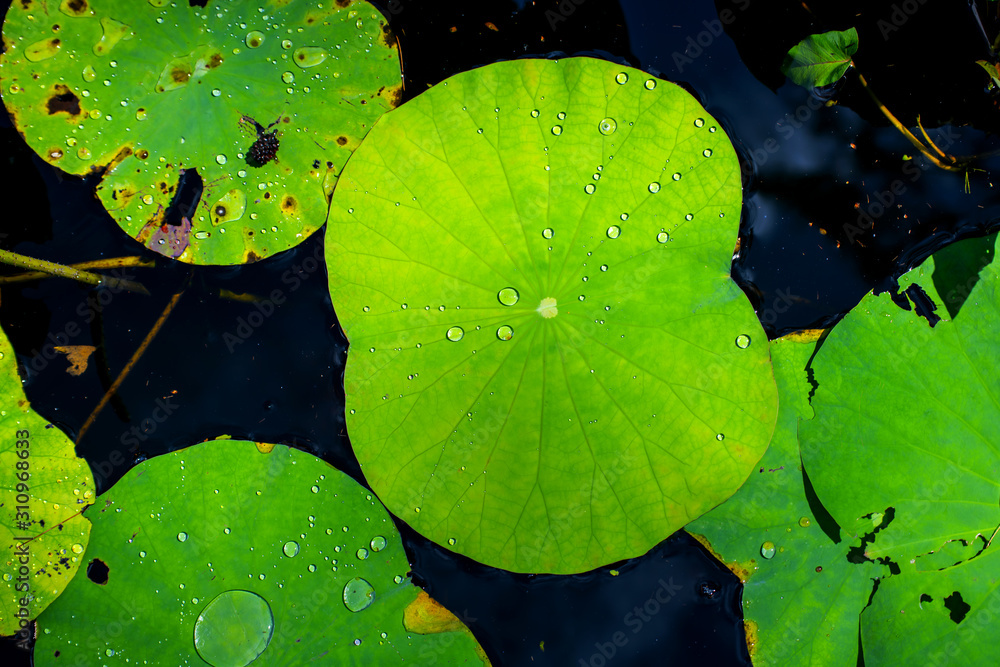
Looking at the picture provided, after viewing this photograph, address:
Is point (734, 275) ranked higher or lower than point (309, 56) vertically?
lower

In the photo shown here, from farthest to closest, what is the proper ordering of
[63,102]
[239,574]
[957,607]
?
[63,102] → [239,574] → [957,607]

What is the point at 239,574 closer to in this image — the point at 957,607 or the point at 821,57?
the point at 957,607

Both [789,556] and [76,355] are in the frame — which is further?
[76,355]

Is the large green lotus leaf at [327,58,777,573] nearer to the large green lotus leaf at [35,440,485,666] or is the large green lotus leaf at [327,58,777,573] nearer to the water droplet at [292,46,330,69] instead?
the large green lotus leaf at [35,440,485,666]

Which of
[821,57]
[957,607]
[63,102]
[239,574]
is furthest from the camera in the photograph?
[821,57]

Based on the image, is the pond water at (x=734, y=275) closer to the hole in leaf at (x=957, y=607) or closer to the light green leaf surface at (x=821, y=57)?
the light green leaf surface at (x=821, y=57)

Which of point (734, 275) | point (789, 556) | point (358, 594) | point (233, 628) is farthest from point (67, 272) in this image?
point (789, 556)
